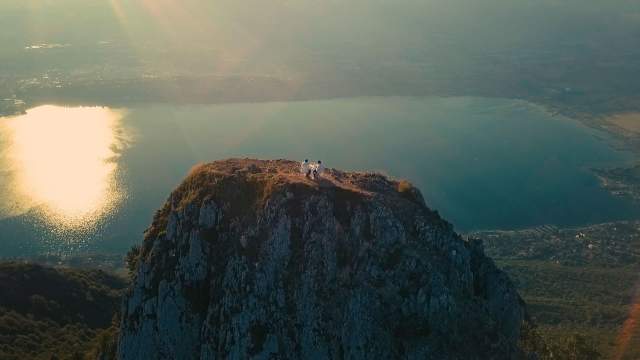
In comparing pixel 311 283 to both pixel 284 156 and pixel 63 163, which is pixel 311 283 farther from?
pixel 63 163

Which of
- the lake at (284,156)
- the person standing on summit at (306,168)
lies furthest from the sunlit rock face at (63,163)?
the person standing on summit at (306,168)

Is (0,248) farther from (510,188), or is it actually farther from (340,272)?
(510,188)

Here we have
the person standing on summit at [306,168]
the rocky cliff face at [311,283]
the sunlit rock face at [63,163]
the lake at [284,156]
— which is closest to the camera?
the rocky cliff face at [311,283]

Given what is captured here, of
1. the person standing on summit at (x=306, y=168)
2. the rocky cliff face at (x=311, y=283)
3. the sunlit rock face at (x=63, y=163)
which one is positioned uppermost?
the sunlit rock face at (x=63, y=163)

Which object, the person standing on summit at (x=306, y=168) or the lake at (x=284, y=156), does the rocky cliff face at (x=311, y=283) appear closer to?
the person standing on summit at (x=306, y=168)

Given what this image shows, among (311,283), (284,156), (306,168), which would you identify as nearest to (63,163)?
(284,156)

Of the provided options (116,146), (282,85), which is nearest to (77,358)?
(116,146)

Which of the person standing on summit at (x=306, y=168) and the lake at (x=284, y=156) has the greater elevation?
the lake at (x=284, y=156)

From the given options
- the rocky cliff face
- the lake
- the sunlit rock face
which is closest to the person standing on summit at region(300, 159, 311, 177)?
the rocky cliff face
